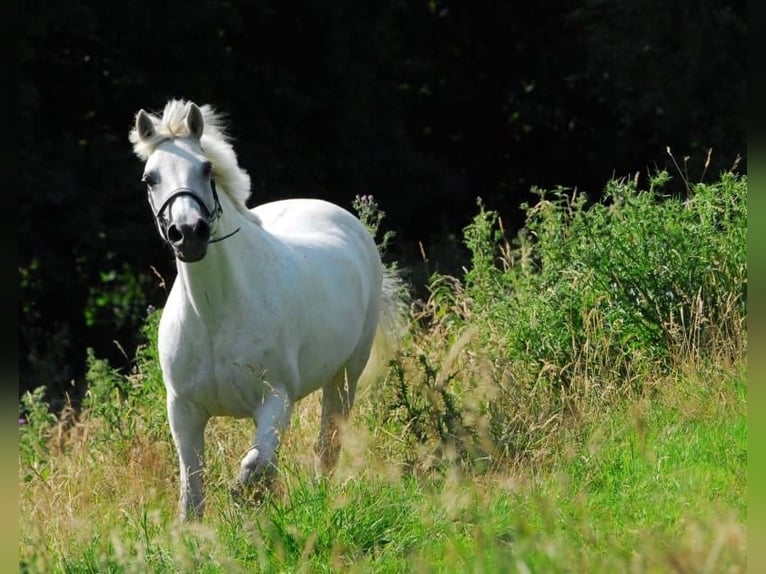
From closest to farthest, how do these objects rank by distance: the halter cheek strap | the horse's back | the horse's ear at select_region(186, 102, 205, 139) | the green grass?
the green grass → the halter cheek strap → the horse's ear at select_region(186, 102, 205, 139) → the horse's back

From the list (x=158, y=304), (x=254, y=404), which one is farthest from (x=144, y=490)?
(x=158, y=304)

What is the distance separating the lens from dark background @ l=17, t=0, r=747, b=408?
15.5 metres

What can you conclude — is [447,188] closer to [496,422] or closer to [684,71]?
[684,71]

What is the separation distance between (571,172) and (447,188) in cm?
232

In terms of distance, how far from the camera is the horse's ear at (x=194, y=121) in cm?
580

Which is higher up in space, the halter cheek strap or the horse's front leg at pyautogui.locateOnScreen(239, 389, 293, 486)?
the halter cheek strap

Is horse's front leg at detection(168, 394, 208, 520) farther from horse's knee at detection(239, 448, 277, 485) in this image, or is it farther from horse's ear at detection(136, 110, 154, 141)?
horse's ear at detection(136, 110, 154, 141)

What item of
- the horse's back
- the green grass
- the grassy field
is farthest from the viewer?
the horse's back

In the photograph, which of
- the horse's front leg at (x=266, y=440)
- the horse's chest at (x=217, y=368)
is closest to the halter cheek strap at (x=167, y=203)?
the horse's chest at (x=217, y=368)

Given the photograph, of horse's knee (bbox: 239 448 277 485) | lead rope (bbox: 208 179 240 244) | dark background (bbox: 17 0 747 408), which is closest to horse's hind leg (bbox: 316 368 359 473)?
horse's knee (bbox: 239 448 277 485)

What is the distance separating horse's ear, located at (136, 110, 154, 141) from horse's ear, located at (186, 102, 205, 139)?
173 millimetres

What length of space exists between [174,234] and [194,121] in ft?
2.32

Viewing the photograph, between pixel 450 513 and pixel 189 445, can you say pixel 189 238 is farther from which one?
pixel 450 513

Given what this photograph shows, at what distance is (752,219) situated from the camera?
10.0ft
